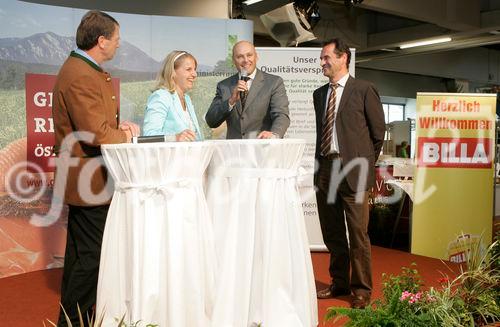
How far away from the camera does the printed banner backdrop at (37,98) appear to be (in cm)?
390

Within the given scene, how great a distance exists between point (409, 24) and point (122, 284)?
1113 cm

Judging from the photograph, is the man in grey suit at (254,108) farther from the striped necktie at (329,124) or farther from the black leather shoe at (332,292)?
the black leather shoe at (332,292)

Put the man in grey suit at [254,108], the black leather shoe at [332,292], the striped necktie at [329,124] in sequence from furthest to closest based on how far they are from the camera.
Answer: the black leather shoe at [332,292] < the striped necktie at [329,124] < the man in grey suit at [254,108]

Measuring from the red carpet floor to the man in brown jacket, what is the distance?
877mm

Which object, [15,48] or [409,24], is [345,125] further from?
[409,24]

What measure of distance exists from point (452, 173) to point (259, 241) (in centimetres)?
311

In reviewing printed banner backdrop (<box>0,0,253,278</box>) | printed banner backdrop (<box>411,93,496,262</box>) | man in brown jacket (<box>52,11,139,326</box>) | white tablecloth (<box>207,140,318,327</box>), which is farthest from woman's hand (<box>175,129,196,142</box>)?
printed banner backdrop (<box>411,93,496,262</box>)

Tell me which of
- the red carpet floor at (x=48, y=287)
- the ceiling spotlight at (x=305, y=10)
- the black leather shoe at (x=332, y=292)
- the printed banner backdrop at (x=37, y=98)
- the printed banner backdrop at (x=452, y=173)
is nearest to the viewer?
the red carpet floor at (x=48, y=287)

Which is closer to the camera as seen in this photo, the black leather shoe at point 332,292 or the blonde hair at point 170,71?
the blonde hair at point 170,71

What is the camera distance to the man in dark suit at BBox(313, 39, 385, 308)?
312 cm

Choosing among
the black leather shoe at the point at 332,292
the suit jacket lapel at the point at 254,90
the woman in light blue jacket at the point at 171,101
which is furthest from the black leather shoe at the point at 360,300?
the woman in light blue jacket at the point at 171,101

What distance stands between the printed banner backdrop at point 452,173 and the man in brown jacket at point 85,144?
3091 mm

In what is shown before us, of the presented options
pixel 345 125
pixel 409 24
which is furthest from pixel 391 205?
pixel 409 24

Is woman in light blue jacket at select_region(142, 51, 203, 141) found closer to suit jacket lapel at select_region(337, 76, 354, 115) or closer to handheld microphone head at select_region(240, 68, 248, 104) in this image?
handheld microphone head at select_region(240, 68, 248, 104)
